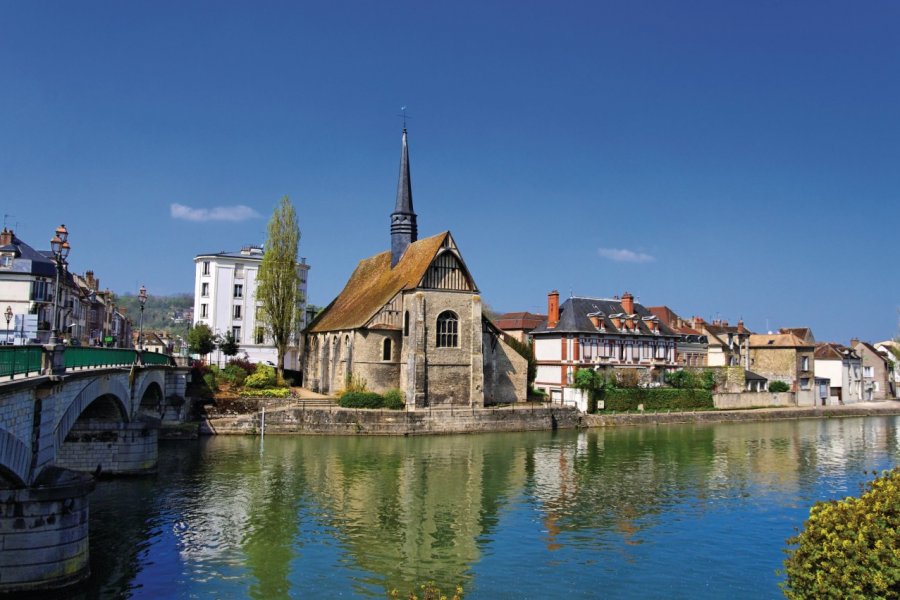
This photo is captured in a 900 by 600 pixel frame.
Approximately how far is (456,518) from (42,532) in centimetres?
1191

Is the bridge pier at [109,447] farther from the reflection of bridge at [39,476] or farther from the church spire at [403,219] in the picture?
the church spire at [403,219]

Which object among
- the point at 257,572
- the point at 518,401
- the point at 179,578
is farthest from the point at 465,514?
the point at 518,401

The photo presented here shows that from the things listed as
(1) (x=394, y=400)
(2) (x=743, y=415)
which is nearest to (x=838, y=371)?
(2) (x=743, y=415)

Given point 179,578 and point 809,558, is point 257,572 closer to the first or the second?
point 179,578

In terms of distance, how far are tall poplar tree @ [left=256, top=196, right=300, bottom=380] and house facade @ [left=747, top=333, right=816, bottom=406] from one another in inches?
1748

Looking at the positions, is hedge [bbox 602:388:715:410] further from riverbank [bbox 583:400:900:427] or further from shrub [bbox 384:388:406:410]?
shrub [bbox 384:388:406:410]

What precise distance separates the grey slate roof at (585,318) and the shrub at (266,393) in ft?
70.8

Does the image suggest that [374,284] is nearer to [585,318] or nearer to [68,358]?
[585,318]

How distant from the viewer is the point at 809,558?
1001 centimetres

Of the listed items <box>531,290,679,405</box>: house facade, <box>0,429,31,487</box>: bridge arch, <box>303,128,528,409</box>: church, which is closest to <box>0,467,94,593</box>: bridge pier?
<box>0,429,31,487</box>: bridge arch

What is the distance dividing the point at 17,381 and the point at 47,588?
452 centimetres

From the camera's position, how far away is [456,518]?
22234mm

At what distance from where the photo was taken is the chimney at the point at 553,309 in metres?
55.9

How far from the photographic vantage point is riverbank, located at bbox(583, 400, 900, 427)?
49625 mm
